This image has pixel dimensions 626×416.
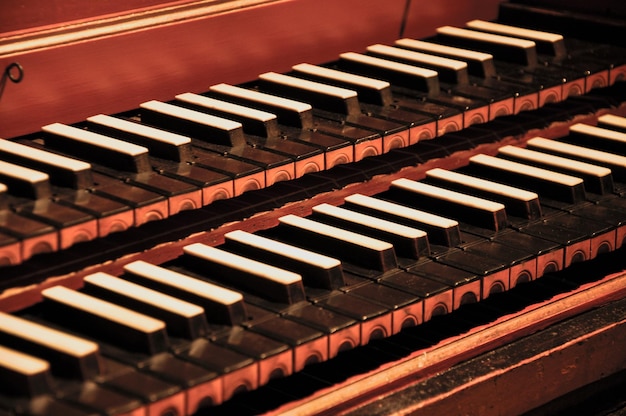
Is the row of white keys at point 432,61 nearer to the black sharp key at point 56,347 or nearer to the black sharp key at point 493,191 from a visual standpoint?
the black sharp key at point 493,191

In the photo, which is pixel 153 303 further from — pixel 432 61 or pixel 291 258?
pixel 432 61

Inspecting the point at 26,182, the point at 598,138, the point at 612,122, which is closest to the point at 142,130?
the point at 26,182

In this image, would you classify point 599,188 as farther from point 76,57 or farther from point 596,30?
point 76,57

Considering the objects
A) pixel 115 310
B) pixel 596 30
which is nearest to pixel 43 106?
pixel 115 310

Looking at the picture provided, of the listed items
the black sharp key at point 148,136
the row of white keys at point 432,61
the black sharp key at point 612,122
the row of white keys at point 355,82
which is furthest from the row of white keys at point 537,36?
the black sharp key at point 148,136

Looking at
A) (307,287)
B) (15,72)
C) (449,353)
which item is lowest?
(449,353)

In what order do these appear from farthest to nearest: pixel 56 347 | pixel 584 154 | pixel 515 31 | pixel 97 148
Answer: pixel 515 31 → pixel 584 154 → pixel 97 148 → pixel 56 347

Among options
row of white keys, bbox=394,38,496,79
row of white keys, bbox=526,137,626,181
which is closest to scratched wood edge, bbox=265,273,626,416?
row of white keys, bbox=526,137,626,181
